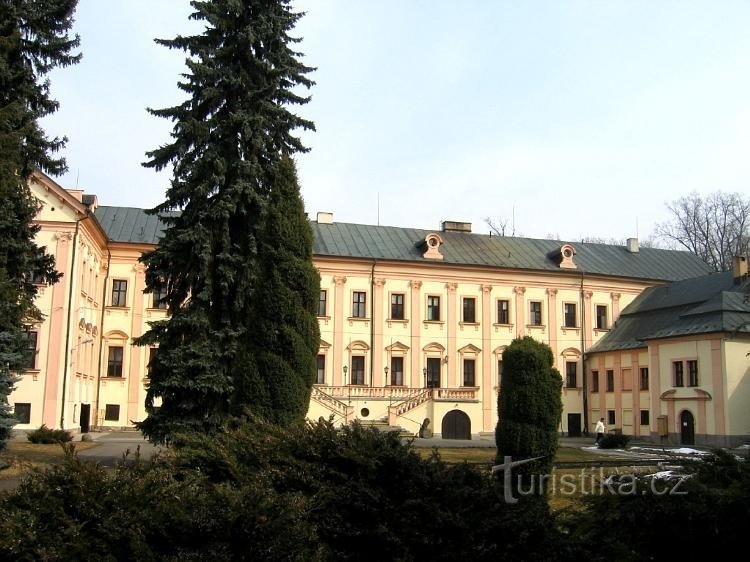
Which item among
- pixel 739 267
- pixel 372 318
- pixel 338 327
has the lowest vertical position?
pixel 338 327

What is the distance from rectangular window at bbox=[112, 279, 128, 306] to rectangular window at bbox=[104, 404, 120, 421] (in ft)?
17.5

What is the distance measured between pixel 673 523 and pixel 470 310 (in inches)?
1473

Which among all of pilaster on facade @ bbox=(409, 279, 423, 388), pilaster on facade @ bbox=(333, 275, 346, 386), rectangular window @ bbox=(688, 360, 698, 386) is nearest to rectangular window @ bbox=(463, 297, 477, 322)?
pilaster on facade @ bbox=(409, 279, 423, 388)

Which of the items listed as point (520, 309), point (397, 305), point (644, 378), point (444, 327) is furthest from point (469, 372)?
point (644, 378)

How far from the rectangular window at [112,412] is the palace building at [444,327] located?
0.20 feet

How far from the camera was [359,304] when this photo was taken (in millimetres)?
42375

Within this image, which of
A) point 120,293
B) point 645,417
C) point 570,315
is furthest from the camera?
point 570,315

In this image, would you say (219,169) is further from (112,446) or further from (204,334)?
(112,446)

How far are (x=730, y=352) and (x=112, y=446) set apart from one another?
2643 cm

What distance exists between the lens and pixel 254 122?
19719 mm

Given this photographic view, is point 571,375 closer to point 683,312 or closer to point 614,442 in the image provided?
point 683,312

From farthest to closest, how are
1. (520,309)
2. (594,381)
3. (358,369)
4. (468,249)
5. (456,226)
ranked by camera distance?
1. (456,226)
2. (468,249)
3. (520,309)
4. (594,381)
5. (358,369)

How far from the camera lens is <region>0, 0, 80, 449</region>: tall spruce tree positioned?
1645 cm

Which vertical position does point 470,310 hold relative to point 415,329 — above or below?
above
